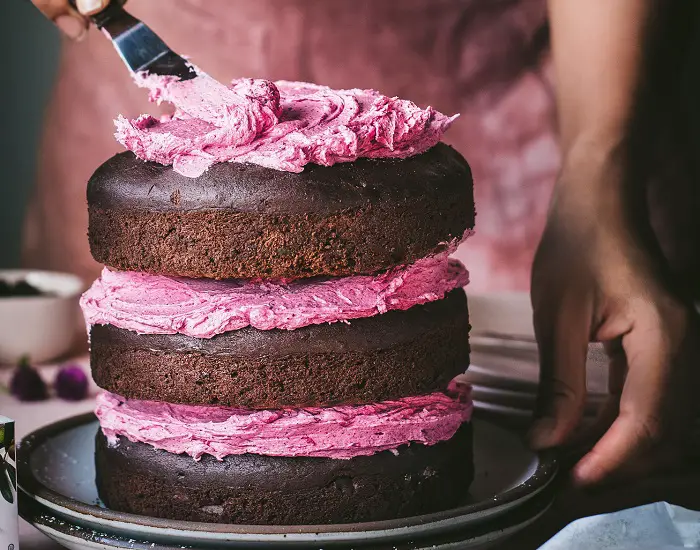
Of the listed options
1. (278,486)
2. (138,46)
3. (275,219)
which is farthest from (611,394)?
(138,46)

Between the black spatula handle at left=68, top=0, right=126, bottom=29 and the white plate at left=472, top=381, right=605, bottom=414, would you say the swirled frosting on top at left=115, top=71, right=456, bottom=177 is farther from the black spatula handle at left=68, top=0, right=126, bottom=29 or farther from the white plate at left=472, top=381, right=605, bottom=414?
the white plate at left=472, top=381, right=605, bottom=414

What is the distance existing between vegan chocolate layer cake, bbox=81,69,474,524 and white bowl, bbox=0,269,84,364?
4.95 ft

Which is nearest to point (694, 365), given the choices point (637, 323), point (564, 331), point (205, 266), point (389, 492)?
point (637, 323)

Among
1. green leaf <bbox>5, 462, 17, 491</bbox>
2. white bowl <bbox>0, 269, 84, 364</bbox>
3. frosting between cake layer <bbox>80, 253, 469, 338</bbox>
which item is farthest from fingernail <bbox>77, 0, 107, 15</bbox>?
white bowl <bbox>0, 269, 84, 364</bbox>

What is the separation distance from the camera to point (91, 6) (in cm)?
195

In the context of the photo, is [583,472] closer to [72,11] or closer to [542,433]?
[542,433]

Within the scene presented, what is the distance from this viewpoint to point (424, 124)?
1768 mm

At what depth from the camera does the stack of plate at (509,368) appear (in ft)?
7.65

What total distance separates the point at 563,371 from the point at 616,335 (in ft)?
Answer: 0.51

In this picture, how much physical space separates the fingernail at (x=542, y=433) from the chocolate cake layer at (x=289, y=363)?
1.51 feet

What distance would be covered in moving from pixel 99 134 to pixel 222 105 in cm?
232

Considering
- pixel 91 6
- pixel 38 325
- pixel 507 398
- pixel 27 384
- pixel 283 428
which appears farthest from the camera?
pixel 38 325

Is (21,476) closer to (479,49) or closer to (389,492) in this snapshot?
(389,492)

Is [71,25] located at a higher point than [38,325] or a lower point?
higher
